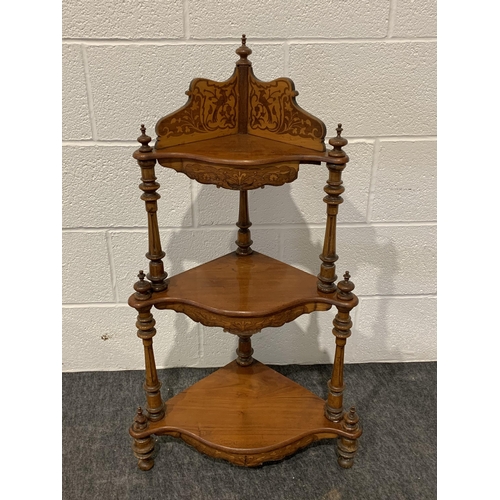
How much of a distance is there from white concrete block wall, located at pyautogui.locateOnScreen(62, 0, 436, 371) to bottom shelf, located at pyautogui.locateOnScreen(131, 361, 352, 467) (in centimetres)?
29

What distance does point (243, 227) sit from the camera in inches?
59.3

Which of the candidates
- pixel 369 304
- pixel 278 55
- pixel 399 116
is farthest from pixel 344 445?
pixel 278 55

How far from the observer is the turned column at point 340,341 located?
1281 millimetres

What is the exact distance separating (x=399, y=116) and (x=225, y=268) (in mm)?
743

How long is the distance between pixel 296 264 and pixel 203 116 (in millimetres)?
675

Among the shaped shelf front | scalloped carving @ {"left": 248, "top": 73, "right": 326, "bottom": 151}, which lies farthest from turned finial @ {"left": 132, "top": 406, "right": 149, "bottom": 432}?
scalloped carving @ {"left": 248, "top": 73, "right": 326, "bottom": 151}

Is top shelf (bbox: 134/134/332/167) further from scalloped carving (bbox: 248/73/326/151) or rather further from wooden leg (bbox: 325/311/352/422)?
wooden leg (bbox: 325/311/352/422)

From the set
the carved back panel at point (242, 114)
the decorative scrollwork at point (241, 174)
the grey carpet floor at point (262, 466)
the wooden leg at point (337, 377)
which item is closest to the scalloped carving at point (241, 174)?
the decorative scrollwork at point (241, 174)

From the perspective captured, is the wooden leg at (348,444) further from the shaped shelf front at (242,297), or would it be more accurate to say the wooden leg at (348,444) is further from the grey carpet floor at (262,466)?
the shaped shelf front at (242,297)

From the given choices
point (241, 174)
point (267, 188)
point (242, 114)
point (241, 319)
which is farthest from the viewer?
point (267, 188)

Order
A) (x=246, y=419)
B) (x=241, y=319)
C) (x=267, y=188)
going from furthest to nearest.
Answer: (x=267, y=188)
(x=246, y=419)
(x=241, y=319)

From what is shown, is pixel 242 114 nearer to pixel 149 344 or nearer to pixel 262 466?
pixel 149 344

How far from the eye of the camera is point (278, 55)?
1.50 meters

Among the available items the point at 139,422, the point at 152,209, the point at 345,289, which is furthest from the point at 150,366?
the point at 345,289
